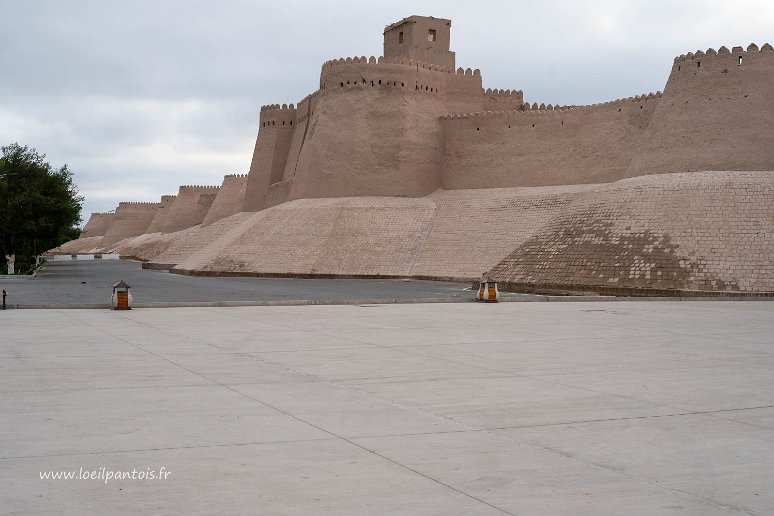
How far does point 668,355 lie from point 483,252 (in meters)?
21.4

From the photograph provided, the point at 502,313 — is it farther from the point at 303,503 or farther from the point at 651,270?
the point at 303,503

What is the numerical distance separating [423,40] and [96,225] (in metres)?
80.9

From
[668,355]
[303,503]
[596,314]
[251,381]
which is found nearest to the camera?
[303,503]

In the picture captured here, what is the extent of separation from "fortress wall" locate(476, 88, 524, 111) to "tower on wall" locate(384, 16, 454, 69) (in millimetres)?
2399

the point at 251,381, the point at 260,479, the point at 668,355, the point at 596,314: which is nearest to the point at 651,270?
the point at 596,314

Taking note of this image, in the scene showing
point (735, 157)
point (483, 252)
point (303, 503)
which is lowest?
point (303, 503)

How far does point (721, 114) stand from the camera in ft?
81.5

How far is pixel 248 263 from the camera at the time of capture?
36.0m

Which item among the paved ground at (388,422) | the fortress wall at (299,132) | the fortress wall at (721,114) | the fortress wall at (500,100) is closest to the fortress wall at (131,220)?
the fortress wall at (299,132)

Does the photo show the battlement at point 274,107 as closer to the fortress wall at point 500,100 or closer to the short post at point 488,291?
the fortress wall at point 500,100

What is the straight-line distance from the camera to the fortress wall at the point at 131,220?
87.5 metres

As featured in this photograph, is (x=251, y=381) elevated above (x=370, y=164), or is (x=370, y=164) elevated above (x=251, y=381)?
(x=370, y=164)

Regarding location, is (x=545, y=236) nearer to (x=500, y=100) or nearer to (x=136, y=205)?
(x=500, y=100)

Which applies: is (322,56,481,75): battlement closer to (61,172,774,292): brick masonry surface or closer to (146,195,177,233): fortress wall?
(61,172,774,292): brick masonry surface
